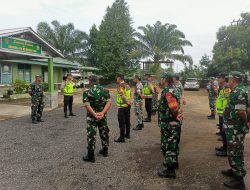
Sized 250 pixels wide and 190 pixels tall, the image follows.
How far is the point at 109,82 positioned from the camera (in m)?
37.9

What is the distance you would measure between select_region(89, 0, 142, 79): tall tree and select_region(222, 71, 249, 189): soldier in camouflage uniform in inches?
1221

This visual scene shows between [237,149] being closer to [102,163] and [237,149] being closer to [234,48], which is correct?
[102,163]

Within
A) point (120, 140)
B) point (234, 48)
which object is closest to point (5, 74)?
point (120, 140)

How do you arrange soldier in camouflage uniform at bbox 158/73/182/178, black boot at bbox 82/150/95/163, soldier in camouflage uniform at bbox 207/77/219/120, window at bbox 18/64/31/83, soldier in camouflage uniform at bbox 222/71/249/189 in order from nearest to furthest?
soldier in camouflage uniform at bbox 222/71/249/189, soldier in camouflage uniform at bbox 158/73/182/178, black boot at bbox 82/150/95/163, soldier in camouflage uniform at bbox 207/77/219/120, window at bbox 18/64/31/83

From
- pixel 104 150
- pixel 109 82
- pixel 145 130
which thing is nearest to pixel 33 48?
pixel 145 130

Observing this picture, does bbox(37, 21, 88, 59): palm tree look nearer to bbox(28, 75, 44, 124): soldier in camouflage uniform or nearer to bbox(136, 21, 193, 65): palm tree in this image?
bbox(136, 21, 193, 65): palm tree

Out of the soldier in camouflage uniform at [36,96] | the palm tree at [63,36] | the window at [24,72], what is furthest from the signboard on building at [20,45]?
the palm tree at [63,36]

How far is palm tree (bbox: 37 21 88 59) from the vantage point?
35969mm

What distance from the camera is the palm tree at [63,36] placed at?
36.0 metres

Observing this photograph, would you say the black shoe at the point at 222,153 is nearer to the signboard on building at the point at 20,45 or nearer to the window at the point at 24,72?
the signboard on building at the point at 20,45

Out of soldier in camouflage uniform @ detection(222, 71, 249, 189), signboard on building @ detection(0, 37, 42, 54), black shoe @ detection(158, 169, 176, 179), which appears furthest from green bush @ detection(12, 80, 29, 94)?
soldier in camouflage uniform @ detection(222, 71, 249, 189)

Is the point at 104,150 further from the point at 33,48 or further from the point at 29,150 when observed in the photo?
the point at 33,48

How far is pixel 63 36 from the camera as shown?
119 ft

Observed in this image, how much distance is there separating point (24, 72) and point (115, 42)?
1641 centimetres
